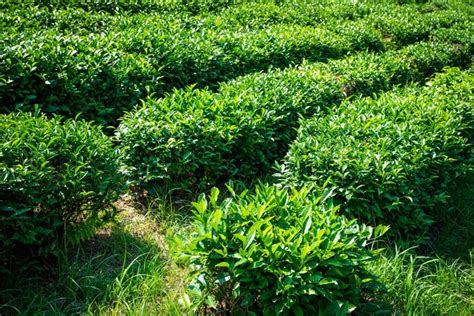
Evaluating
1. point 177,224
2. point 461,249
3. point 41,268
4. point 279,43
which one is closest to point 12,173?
point 41,268

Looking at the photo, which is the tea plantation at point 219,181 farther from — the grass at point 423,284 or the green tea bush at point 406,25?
the green tea bush at point 406,25

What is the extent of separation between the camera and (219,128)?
4.23 m

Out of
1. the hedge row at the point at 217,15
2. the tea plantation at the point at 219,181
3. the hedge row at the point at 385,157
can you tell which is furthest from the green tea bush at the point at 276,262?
the hedge row at the point at 217,15

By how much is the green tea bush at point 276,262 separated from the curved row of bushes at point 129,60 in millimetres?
2600

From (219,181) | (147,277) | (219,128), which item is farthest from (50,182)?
(219,181)

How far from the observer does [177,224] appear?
12.6ft

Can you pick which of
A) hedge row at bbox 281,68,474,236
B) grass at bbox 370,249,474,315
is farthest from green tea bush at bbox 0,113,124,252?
grass at bbox 370,249,474,315

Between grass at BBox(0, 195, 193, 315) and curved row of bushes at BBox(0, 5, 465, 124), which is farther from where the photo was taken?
curved row of bushes at BBox(0, 5, 465, 124)

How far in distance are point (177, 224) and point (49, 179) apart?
1164 mm

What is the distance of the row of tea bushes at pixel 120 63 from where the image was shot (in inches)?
184

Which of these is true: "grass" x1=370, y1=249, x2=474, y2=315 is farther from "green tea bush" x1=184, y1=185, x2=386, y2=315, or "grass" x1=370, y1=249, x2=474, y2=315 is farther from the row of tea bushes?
the row of tea bushes

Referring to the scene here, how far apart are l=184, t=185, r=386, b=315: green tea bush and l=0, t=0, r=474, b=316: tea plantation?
11mm

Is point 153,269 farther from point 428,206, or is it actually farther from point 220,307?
point 428,206

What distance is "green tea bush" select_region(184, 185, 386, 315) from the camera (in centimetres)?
252
